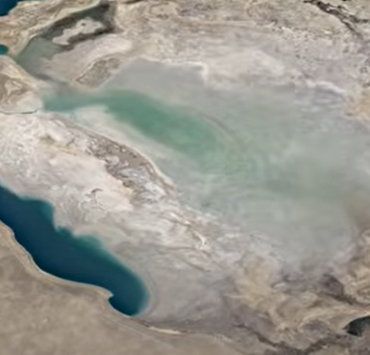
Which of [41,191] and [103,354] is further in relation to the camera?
[41,191]

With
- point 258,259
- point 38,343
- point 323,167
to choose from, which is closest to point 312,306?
point 258,259

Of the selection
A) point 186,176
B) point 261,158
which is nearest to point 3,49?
point 186,176

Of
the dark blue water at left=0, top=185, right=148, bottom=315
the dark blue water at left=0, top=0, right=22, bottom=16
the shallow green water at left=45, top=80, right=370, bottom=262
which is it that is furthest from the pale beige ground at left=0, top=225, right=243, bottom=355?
the dark blue water at left=0, top=0, right=22, bottom=16

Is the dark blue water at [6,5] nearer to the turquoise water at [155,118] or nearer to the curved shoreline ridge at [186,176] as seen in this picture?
the curved shoreline ridge at [186,176]

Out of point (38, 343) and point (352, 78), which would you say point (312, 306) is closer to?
point (38, 343)

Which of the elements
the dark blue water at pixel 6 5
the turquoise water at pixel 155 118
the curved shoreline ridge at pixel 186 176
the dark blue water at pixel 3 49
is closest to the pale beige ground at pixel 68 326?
the curved shoreline ridge at pixel 186 176
